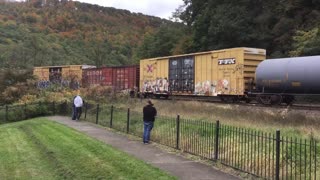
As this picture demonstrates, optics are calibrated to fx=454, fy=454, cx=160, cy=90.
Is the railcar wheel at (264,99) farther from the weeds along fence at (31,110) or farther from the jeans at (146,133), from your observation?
the jeans at (146,133)

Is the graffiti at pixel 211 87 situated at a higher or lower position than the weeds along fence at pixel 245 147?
higher

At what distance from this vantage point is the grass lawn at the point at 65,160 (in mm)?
11281

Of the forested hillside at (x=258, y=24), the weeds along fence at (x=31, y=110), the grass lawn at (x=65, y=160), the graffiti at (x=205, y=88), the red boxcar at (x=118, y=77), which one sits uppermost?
the forested hillside at (x=258, y=24)

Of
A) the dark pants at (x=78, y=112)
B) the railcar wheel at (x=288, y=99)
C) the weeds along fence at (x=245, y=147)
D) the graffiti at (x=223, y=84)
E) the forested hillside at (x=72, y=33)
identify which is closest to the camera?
the weeds along fence at (x=245, y=147)

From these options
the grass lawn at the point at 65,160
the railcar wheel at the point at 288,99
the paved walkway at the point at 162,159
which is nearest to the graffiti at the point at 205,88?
the railcar wheel at the point at 288,99

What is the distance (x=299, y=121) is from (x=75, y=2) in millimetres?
131233

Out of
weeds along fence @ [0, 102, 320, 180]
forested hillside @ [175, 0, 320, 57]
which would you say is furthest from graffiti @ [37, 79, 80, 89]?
forested hillside @ [175, 0, 320, 57]

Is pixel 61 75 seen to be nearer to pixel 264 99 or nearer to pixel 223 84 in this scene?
pixel 223 84

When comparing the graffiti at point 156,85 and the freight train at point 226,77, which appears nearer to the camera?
the freight train at point 226,77

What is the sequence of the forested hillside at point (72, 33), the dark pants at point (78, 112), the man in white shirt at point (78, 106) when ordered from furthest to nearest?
the forested hillside at point (72, 33), the dark pants at point (78, 112), the man in white shirt at point (78, 106)

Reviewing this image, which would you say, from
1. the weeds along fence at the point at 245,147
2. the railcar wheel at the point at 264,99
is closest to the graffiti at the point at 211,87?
the railcar wheel at the point at 264,99

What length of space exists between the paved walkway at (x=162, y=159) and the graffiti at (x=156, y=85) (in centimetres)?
1814

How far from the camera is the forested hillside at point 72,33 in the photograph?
79550 millimetres

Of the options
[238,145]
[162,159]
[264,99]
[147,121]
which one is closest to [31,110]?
[264,99]
